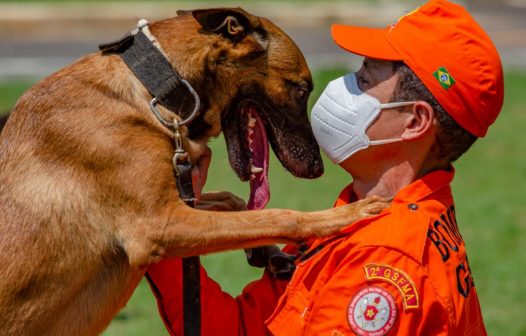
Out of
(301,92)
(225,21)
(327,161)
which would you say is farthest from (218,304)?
(327,161)

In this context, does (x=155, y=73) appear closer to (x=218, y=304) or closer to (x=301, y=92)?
(x=301, y=92)

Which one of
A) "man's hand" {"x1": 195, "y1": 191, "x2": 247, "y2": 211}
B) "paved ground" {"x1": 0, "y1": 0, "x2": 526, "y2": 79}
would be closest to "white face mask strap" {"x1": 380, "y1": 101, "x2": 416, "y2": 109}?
"man's hand" {"x1": 195, "y1": 191, "x2": 247, "y2": 211}

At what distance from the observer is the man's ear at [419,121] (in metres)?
3.15

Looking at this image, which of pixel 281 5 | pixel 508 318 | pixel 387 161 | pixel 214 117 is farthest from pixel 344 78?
Result: pixel 281 5

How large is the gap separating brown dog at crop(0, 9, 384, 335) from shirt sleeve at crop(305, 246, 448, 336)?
0.35 metres

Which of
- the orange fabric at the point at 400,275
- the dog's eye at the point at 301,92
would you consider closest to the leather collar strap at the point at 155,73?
the dog's eye at the point at 301,92

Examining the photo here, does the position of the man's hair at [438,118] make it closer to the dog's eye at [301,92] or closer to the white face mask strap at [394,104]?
the white face mask strap at [394,104]

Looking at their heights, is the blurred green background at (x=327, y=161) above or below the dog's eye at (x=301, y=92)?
below

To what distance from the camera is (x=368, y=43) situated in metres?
3.21

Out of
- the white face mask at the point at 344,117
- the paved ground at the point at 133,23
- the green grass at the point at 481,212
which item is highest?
the white face mask at the point at 344,117

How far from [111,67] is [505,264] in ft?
12.6

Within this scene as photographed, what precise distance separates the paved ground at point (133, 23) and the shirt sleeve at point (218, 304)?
433 inches

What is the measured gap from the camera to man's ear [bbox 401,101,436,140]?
10.3 ft

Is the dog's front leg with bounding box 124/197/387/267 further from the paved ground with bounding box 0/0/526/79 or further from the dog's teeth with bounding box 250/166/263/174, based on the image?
the paved ground with bounding box 0/0/526/79
